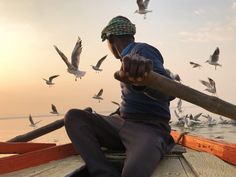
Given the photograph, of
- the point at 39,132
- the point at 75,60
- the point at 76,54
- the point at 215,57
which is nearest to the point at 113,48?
the point at 39,132

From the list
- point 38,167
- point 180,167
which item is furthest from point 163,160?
point 38,167

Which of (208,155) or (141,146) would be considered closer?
(141,146)

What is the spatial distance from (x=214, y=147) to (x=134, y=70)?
8.02 ft

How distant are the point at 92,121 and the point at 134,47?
0.79 metres

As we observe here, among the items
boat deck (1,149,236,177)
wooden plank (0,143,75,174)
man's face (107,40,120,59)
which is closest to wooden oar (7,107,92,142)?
wooden plank (0,143,75,174)

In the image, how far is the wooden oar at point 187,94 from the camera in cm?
240

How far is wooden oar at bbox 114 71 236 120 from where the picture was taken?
2.40 m

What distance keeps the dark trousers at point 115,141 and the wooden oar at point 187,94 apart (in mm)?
1121

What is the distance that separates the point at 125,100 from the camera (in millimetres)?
4168

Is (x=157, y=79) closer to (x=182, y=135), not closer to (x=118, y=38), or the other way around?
(x=118, y=38)

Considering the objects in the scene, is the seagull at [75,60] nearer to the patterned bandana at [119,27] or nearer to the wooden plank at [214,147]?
the wooden plank at [214,147]

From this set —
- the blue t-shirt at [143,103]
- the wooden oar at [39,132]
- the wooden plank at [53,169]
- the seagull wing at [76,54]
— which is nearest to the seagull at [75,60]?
the seagull wing at [76,54]

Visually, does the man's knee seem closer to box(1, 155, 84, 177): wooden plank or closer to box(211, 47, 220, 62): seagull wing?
box(1, 155, 84, 177): wooden plank

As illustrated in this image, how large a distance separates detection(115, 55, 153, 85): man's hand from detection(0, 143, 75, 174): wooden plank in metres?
1.87
